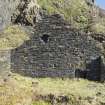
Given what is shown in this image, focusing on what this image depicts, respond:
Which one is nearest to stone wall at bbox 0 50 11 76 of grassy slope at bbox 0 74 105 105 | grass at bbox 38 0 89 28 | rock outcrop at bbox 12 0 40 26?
grassy slope at bbox 0 74 105 105

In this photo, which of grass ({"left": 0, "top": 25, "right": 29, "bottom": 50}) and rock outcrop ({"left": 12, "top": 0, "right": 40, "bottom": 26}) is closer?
grass ({"left": 0, "top": 25, "right": 29, "bottom": 50})

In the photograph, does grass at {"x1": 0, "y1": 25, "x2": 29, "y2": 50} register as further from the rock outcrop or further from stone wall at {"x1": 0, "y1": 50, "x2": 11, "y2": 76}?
stone wall at {"x1": 0, "y1": 50, "x2": 11, "y2": 76}

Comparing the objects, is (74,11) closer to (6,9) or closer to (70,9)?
(70,9)

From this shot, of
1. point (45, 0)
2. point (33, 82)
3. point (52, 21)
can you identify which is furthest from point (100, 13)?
point (33, 82)

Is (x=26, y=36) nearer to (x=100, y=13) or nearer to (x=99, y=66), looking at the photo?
(x=99, y=66)

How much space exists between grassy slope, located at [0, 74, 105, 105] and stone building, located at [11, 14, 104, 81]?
0.83m

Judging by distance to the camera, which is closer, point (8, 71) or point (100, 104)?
point (100, 104)

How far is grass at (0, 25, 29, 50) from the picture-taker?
27.6 metres

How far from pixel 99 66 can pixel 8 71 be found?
373cm

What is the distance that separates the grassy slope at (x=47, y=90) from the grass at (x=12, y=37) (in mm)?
4117

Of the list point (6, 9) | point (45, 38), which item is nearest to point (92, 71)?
point (45, 38)

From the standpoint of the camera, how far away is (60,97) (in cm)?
2039

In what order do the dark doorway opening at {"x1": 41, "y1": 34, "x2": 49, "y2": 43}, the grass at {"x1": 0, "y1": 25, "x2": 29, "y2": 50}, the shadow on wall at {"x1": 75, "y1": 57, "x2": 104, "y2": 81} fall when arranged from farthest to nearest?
1. the grass at {"x1": 0, "y1": 25, "x2": 29, "y2": 50}
2. the dark doorway opening at {"x1": 41, "y1": 34, "x2": 49, "y2": 43}
3. the shadow on wall at {"x1": 75, "y1": 57, "x2": 104, "y2": 81}

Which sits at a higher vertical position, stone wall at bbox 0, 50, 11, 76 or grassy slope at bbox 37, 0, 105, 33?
grassy slope at bbox 37, 0, 105, 33
